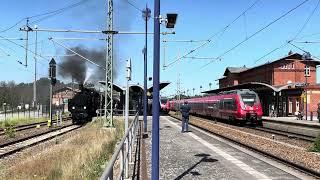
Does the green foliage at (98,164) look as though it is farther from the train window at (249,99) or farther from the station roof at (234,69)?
the station roof at (234,69)

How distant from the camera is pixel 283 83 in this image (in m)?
91.3

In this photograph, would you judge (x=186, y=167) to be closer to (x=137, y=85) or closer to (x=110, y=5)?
(x=110, y=5)

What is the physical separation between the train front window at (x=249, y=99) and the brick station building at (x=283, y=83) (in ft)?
38.2

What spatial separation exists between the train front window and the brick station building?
11.6 meters

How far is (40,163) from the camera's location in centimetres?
1421

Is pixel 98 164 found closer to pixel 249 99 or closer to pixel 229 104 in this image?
pixel 249 99

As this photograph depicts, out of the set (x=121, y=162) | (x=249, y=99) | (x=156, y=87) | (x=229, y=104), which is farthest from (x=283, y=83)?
(x=121, y=162)

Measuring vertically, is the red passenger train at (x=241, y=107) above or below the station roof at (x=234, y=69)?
below

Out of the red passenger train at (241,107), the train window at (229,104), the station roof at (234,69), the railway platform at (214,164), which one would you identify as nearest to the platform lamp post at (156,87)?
the railway platform at (214,164)

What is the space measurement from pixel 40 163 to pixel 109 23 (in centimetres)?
1769

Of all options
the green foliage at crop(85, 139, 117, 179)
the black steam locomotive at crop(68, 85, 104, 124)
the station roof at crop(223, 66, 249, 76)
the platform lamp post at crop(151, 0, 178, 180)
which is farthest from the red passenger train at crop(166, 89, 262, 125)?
Result: the station roof at crop(223, 66, 249, 76)

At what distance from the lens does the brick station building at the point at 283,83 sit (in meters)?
58.9

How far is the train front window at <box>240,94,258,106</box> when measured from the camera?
41072mm

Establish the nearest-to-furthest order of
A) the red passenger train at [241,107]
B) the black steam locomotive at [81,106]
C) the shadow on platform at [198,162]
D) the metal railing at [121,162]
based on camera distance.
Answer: the metal railing at [121,162]
the shadow on platform at [198,162]
the red passenger train at [241,107]
the black steam locomotive at [81,106]
